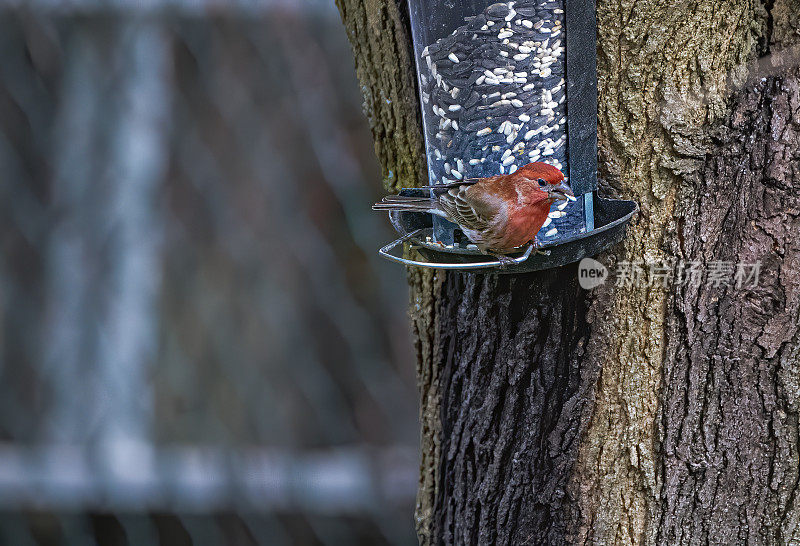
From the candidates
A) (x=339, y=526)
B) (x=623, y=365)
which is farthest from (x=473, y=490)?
(x=339, y=526)

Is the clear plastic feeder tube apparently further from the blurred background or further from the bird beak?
the blurred background

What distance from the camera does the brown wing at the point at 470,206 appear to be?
172 cm


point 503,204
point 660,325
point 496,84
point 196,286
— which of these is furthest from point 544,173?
point 196,286

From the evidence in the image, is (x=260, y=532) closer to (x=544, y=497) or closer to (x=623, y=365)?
(x=544, y=497)

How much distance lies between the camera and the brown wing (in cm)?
172

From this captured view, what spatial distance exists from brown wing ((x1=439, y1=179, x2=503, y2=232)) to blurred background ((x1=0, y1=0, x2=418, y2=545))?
1656mm

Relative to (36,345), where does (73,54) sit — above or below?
above

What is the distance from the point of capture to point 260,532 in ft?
12.8

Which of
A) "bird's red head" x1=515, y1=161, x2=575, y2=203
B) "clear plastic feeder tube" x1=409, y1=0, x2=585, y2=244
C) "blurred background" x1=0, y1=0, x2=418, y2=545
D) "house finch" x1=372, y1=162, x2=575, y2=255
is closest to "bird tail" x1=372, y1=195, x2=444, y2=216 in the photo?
"house finch" x1=372, y1=162, x2=575, y2=255

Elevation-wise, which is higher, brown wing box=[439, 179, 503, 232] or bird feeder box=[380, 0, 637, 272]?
bird feeder box=[380, 0, 637, 272]

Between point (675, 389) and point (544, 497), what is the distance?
417 mm

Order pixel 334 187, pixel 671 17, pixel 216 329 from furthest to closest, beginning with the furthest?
pixel 216 329 < pixel 334 187 < pixel 671 17

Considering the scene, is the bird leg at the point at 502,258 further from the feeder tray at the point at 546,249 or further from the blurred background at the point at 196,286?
the blurred background at the point at 196,286

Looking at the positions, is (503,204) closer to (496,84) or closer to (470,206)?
(470,206)
